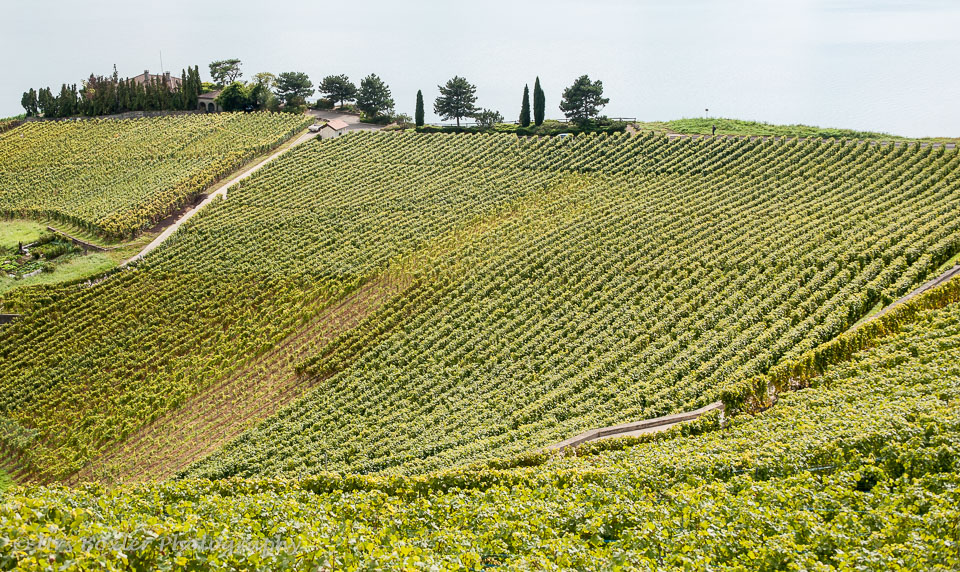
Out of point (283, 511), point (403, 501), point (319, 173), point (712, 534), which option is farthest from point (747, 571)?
point (319, 173)

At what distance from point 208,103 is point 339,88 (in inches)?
514

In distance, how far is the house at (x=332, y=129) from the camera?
60.3m

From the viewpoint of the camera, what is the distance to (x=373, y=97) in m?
65.1

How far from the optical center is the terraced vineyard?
83.9ft

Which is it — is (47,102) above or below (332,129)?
above

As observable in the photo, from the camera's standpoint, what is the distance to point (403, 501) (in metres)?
15.8

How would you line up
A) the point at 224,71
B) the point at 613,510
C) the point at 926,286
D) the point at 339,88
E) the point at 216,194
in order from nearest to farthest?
the point at 613,510 → the point at 926,286 → the point at 216,194 → the point at 339,88 → the point at 224,71

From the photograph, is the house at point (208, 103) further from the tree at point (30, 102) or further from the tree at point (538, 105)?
the tree at point (538, 105)

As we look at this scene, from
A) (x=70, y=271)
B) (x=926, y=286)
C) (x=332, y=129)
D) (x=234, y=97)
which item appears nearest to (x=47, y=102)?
(x=234, y=97)

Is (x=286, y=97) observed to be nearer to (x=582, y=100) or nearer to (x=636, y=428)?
(x=582, y=100)

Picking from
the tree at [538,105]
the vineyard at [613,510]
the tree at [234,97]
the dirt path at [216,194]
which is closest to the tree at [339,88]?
the tree at [234,97]

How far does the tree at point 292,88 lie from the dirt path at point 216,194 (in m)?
9.50

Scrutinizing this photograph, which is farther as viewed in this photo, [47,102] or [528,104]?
[47,102]

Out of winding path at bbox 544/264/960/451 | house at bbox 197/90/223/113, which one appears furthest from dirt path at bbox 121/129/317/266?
winding path at bbox 544/264/960/451
